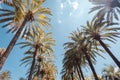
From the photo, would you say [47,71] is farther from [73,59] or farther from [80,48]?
[80,48]

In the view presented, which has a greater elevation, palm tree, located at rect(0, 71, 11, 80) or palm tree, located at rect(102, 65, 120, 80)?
palm tree, located at rect(0, 71, 11, 80)

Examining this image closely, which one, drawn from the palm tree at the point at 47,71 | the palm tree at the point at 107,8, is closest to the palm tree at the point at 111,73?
the palm tree at the point at 47,71

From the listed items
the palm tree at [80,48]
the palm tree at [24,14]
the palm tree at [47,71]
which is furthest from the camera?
the palm tree at [47,71]

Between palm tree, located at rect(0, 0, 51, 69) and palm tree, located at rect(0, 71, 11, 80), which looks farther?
palm tree, located at rect(0, 71, 11, 80)

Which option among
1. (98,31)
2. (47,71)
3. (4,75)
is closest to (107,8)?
(98,31)

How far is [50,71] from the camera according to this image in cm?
5659

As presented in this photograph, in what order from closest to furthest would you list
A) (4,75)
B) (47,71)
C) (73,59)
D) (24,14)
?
(24,14), (73,59), (47,71), (4,75)

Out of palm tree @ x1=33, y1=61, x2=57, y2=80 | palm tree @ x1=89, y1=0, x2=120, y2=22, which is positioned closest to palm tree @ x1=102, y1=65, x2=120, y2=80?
palm tree @ x1=33, y1=61, x2=57, y2=80

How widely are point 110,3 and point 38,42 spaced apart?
649 inches

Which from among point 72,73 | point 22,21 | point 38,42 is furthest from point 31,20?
point 72,73

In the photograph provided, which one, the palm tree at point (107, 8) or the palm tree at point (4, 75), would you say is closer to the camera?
the palm tree at point (107, 8)

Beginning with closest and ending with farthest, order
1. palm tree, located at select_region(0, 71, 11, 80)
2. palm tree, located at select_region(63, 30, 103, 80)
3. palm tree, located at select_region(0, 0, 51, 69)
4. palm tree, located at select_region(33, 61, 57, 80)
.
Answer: palm tree, located at select_region(0, 0, 51, 69) → palm tree, located at select_region(63, 30, 103, 80) → palm tree, located at select_region(33, 61, 57, 80) → palm tree, located at select_region(0, 71, 11, 80)

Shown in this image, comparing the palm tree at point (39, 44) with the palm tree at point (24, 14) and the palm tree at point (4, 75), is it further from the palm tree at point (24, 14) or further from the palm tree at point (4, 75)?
the palm tree at point (4, 75)

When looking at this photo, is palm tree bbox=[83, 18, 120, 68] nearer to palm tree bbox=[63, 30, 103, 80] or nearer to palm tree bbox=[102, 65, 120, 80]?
palm tree bbox=[63, 30, 103, 80]
